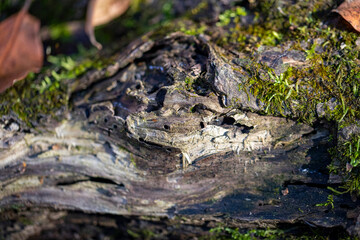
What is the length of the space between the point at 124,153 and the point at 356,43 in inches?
92.1

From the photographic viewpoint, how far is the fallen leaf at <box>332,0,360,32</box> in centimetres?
241

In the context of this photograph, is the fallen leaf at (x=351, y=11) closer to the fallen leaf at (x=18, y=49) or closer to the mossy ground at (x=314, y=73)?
the mossy ground at (x=314, y=73)

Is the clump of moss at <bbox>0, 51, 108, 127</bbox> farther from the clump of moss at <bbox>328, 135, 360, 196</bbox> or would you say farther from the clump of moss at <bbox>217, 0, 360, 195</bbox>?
the clump of moss at <bbox>328, 135, 360, 196</bbox>

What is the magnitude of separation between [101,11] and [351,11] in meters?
3.11

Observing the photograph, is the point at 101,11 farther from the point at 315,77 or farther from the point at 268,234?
the point at 268,234

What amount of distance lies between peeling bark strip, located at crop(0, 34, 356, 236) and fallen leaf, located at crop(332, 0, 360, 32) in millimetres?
987

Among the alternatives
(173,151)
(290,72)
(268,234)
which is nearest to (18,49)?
(173,151)

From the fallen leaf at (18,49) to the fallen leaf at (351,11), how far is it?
3.23 m

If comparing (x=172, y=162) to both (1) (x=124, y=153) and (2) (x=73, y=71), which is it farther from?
(2) (x=73, y=71)

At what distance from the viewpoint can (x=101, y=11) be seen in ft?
12.7

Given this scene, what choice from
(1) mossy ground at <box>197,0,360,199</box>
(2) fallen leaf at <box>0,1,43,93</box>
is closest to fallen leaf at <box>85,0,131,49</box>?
(2) fallen leaf at <box>0,1,43,93</box>

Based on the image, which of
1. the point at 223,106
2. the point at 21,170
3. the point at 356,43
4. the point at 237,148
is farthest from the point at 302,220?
the point at 21,170

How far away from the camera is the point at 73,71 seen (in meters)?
2.90

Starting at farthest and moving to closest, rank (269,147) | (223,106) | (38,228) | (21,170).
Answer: (38,228) → (21,170) → (269,147) → (223,106)
